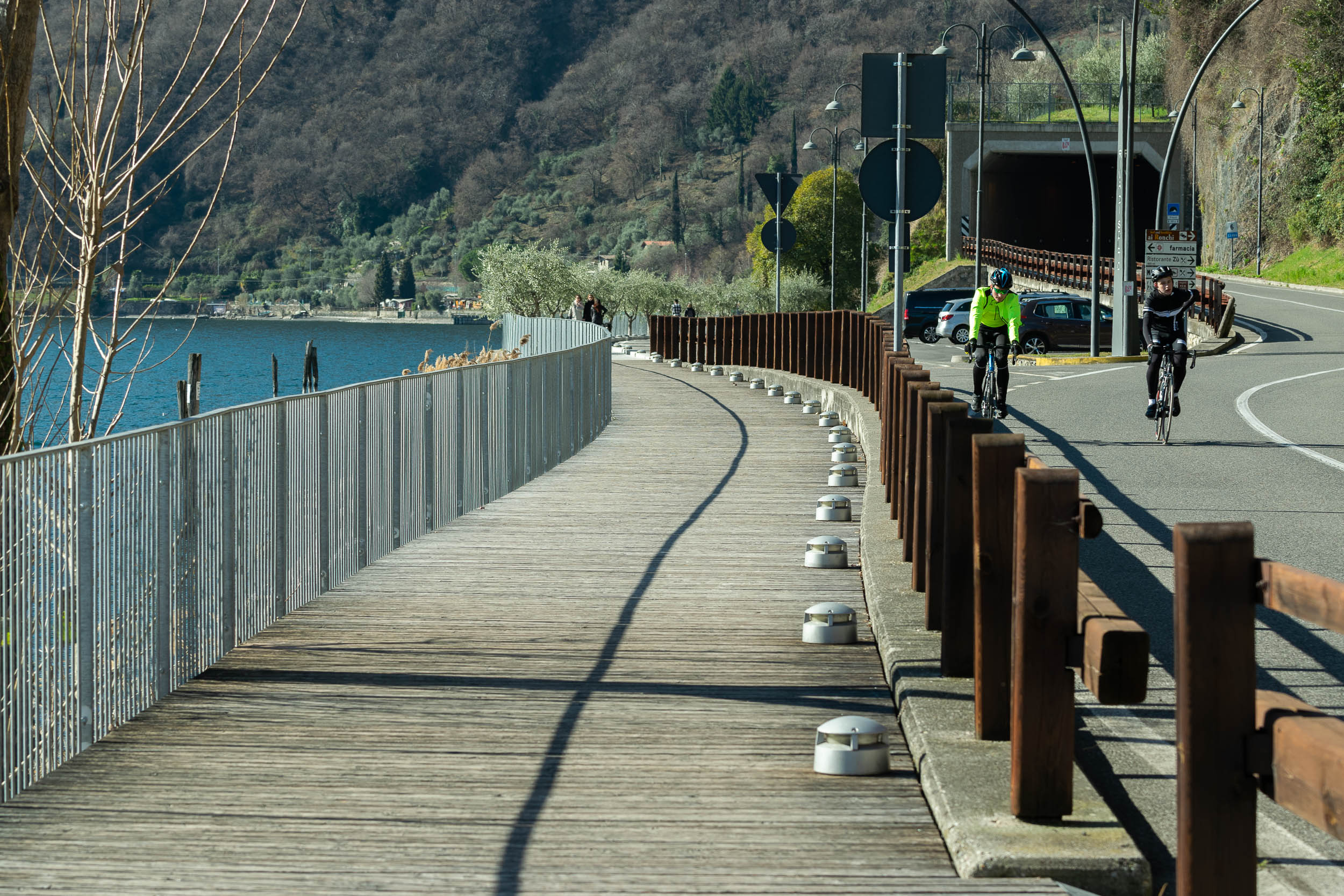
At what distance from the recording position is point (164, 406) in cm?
6050

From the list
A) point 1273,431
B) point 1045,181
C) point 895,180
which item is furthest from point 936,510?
point 1045,181

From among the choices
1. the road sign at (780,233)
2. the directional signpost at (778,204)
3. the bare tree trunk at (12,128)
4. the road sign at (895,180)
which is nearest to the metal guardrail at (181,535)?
the bare tree trunk at (12,128)

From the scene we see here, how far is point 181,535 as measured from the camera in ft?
22.1

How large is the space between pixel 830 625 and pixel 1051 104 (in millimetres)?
81403

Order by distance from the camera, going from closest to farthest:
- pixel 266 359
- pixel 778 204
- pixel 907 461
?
pixel 907 461 → pixel 778 204 → pixel 266 359

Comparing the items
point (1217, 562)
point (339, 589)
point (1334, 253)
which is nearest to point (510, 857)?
point (1217, 562)

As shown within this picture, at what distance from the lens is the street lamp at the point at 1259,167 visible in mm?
66812

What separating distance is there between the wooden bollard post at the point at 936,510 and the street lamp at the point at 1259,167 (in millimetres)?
62150

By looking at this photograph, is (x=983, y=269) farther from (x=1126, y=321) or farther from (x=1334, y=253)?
(x=1126, y=321)

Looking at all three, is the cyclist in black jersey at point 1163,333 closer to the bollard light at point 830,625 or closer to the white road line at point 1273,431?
the white road line at point 1273,431

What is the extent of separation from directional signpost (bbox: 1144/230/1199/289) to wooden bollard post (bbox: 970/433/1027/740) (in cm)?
2830

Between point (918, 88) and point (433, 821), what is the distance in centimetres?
979

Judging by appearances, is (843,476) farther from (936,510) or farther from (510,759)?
(510,759)

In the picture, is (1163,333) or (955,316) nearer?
(1163,333)
